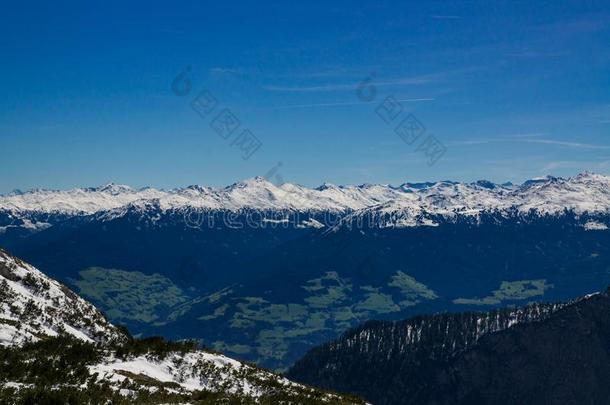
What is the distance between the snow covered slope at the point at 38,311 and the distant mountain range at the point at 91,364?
0.12 meters

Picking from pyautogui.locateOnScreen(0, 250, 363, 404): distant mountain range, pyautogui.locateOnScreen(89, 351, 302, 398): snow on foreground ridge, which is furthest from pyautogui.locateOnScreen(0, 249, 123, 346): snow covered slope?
pyautogui.locateOnScreen(89, 351, 302, 398): snow on foreground ridge

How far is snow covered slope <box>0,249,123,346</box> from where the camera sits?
75.2 metres

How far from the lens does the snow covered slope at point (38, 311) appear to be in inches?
2963

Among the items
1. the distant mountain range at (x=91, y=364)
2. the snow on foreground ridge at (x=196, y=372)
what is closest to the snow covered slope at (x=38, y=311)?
the distant mountain range at (x=91, y=364)

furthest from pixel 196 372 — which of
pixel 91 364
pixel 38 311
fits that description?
pixel 38 311

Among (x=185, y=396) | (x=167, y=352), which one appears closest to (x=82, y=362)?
(x=185, y=396)

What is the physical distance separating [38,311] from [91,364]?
81.3ft

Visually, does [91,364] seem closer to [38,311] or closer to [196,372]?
[196,372]

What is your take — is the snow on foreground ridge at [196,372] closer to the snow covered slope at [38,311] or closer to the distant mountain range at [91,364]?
the distant mountain range at [91,364]

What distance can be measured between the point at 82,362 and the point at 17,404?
18.1 meters

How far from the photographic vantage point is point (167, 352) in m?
81.3

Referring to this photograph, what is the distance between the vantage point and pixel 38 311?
86.6m

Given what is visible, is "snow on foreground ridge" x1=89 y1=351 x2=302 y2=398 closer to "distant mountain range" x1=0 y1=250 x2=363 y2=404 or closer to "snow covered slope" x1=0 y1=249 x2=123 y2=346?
"distant mountain range" x1=0 y1=250 x2=363 y2=404

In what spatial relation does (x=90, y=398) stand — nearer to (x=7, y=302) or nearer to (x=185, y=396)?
(x=185, y=396)
